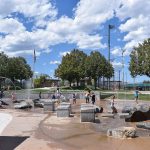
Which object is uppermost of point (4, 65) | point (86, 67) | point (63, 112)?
point (4, 65)

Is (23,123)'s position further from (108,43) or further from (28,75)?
(28,75)

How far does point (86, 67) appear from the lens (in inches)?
3674

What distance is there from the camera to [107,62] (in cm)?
9538

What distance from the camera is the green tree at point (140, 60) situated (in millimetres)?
72500

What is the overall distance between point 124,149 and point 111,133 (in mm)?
2751

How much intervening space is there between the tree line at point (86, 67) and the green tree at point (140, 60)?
1418 centimetres

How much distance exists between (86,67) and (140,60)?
757 inches

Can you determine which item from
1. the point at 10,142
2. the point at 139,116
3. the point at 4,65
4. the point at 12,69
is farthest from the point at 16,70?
the point at 10,142

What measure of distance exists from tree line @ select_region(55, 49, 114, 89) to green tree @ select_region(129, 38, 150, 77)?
1418 cm

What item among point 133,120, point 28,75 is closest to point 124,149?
point 133,120

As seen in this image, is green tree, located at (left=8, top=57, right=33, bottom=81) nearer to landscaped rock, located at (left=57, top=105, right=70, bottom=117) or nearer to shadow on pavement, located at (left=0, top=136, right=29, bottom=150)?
landscaped rock, located at (left=57, top=105, right=70, bottom=117)

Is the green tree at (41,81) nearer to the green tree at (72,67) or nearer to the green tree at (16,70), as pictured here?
the green tree at (16,70)

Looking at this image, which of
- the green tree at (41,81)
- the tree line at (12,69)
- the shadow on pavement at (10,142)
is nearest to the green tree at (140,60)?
the tree line at (12,69)

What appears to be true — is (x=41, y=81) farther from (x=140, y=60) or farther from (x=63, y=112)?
(x=63, y=112)
